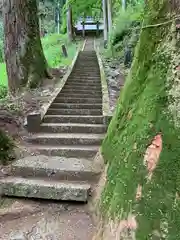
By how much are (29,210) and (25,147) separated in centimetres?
200

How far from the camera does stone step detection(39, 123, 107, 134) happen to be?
686 cm

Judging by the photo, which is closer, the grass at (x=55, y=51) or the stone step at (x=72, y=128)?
the stone step at (x=72, y=128)

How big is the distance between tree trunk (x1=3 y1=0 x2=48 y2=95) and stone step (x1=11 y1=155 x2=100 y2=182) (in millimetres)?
5090

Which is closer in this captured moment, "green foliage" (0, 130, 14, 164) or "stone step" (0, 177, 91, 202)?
"stone step" (0, 177, 91, 202)

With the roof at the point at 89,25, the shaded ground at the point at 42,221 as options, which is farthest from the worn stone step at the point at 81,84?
the roof at the point at 89,25

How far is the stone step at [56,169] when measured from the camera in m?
4.96

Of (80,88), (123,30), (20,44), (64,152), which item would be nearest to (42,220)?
(64,152)

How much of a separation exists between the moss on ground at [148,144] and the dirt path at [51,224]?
517 millimetres

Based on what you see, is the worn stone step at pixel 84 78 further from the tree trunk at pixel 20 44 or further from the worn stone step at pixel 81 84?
the tree trunk at pixel 20 44

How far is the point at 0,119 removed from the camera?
22.8 feet

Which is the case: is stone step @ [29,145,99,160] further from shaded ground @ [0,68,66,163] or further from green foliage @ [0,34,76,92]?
green foliage @ [0,34,76,92]

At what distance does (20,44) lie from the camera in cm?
1003

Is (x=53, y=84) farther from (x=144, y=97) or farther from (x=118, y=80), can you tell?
(x=144, y=97)

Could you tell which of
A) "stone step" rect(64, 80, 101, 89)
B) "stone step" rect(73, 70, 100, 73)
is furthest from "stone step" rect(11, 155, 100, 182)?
"stone step" rect(73, 70, 100, 73)
